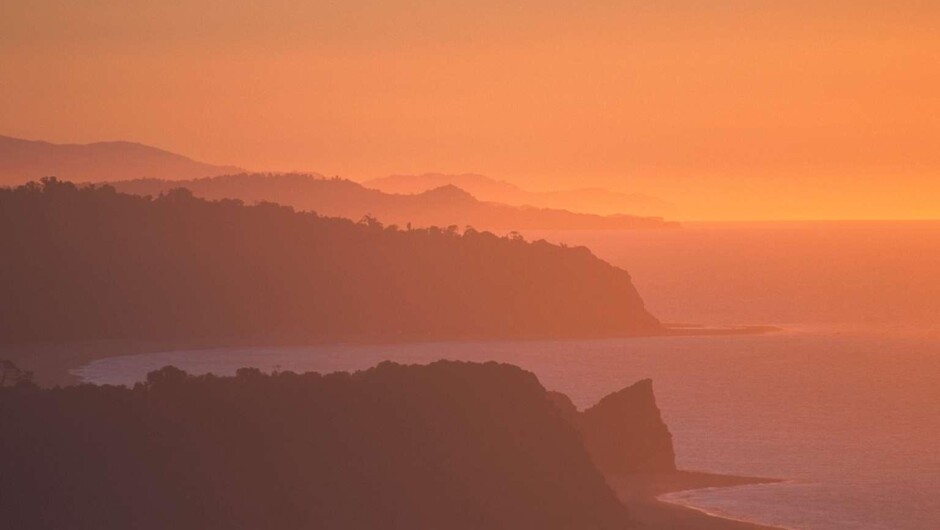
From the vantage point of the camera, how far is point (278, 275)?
176625mm

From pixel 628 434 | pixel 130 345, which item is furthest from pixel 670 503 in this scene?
pixel 130 345

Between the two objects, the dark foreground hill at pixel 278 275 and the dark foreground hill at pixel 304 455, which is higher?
the dark foreground hill at pixel 278 275

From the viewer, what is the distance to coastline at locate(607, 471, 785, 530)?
6334 centimetres

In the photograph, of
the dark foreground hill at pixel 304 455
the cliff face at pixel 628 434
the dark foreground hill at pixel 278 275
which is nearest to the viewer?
the dark foreground hill at pixel 304 455

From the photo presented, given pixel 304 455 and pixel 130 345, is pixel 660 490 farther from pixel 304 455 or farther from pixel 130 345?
pixel 130 345

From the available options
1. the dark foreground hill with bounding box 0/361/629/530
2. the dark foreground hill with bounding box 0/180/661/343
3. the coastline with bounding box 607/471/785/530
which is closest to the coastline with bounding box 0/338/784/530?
the coastline with bounding box 607/471/785/530

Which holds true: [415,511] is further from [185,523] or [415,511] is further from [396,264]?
[396,264]

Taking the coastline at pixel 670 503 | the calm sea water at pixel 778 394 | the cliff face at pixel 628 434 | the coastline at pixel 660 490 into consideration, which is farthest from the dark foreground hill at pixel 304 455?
the cliff face at pixel 628 434

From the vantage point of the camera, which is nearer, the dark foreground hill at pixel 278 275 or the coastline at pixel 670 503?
the coastline at pixel 670 503

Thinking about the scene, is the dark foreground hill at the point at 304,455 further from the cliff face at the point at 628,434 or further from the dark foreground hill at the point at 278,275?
the dark foreground hill at the point at 278,275

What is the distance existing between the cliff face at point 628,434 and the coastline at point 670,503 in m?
0.90

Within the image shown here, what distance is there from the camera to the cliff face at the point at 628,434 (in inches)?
2955

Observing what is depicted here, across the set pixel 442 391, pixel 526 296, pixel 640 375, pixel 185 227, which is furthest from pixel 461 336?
pixel 442 391

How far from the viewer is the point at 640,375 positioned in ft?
438
